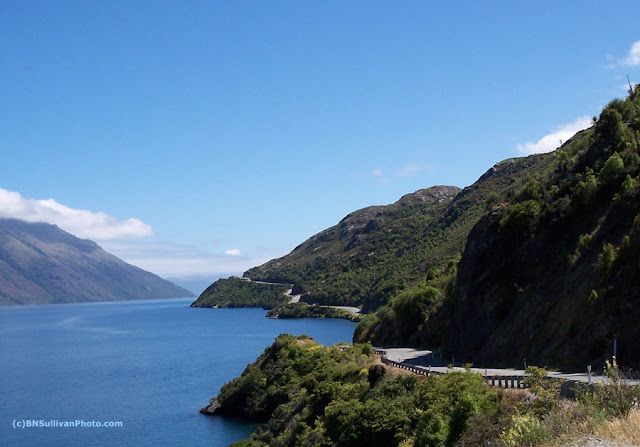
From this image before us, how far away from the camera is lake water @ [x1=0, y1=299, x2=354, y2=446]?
59.4 metres

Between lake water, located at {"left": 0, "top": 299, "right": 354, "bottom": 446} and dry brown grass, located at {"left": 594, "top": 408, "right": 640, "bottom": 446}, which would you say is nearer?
dry brown grass, located at {"left": 594, "top": 408, "right": 640, "bottom": 446}

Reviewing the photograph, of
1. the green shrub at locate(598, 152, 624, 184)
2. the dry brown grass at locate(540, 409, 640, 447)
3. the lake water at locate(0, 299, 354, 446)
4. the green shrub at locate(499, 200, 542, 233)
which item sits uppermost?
the green shrub at locate(598, 152, 624, 184)

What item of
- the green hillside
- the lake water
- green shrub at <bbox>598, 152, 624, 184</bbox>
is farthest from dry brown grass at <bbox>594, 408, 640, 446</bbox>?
the lake water

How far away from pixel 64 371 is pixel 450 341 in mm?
74138

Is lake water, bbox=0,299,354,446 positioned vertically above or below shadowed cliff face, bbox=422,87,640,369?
below

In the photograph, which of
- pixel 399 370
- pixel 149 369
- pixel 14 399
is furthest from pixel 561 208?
pixel 149 369

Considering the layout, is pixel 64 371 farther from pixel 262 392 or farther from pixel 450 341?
pixel 450 341

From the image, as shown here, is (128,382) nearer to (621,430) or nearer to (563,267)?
(563,267)

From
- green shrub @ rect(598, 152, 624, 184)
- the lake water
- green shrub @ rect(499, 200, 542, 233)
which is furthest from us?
the lake water

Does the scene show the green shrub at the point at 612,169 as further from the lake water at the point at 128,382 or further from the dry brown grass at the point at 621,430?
the lake water at the point at 128,382

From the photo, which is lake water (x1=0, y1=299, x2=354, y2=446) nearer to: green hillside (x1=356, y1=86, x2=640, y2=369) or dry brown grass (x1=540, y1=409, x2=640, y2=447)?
green hillside (x1=356, y1=86, x2=640, y2=369)

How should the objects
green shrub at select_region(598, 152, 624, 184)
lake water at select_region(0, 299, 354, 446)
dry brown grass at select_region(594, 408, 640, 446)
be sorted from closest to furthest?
1. dry brown grass at select_region(594, 408, 640, 446)
2. green shrub at select_region(598, 152, 624, 184)
3. lake water at select_region(0, 299, 354, 446)

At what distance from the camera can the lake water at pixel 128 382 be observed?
195 feet

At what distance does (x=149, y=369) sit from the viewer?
98688mm
